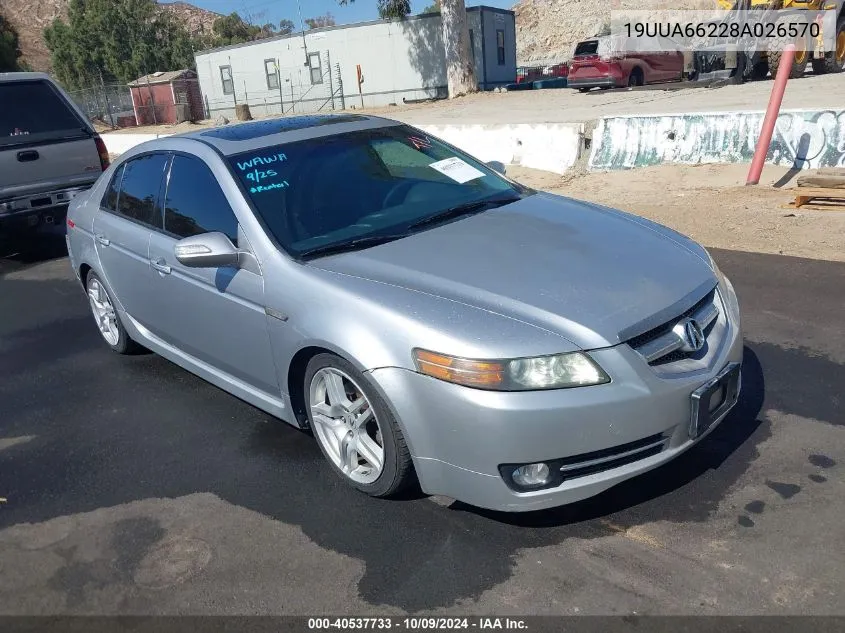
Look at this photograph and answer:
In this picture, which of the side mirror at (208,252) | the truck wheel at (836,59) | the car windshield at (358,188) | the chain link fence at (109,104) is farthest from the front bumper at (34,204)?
the chain link fence at (109,104)

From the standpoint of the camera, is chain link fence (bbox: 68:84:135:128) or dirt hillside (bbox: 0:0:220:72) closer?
chain link fence (bbox: 68:84:135:128)

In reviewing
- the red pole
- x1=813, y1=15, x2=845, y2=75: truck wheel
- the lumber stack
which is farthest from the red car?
the lumber stack

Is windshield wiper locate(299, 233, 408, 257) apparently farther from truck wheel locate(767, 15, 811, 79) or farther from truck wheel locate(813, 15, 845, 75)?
truck wheel locate(813, 15, 845, 75)

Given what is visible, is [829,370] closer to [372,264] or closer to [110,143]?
[372,264]

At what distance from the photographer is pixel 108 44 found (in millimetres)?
55656

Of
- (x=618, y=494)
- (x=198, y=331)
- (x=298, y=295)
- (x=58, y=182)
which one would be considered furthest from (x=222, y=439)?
(x=58, y=182)

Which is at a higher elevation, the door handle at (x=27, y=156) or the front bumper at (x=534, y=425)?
the door handle at (x=27, y=156)

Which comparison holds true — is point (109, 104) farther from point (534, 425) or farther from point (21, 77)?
point (534, 425)

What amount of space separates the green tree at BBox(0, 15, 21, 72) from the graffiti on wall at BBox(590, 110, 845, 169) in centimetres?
4845

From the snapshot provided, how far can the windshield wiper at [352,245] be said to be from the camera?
3623 mm

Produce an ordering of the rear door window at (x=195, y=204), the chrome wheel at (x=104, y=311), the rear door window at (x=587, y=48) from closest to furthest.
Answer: the rear door window at (x=195, y=204), the chrome wheel at (x=104, y=311), the rear door window at (x=587, y=48)

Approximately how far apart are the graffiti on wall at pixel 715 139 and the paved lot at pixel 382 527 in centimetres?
487

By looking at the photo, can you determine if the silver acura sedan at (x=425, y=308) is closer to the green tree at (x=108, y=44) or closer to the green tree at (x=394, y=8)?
the green tree at (x=394, y=8)

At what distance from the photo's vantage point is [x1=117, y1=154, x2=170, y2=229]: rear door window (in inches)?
181
